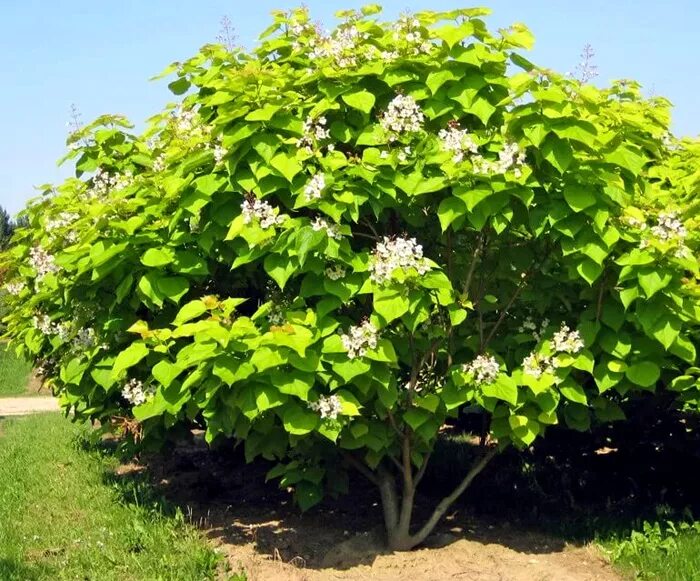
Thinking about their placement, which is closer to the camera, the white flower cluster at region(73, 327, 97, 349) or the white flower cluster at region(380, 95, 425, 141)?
the white flower cluster at region(380, 95, 425, 141)

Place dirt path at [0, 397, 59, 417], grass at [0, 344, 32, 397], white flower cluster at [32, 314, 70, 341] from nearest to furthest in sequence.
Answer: white flower cluster at [32, 314, 70, 341] → dirt path at [0, 397, 59, 417] → grass at [0, 344, 32, 397]

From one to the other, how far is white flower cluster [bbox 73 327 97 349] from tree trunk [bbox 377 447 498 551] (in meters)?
1.97

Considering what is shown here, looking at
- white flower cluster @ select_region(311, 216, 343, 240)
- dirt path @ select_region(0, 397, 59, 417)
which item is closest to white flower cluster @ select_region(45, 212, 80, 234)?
white flower cluster @ select_region(311, 216, 343, 240)

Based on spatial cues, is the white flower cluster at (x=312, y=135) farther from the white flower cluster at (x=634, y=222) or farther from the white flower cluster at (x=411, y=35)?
the white flower cluster at (x=634, y=222)

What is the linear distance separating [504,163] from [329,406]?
1451 mm

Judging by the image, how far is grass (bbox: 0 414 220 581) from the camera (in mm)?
4883

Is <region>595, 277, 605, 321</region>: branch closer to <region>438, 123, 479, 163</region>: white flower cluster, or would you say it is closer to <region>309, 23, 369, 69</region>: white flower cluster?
<region>438, 123, 479, 163</region>: white flower cluster

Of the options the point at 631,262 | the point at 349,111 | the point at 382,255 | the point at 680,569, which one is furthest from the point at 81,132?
the point at 680,569

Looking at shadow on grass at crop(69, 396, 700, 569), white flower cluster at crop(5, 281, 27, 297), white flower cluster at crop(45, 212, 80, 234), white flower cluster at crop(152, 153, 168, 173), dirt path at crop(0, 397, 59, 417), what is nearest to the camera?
shadow on grass at crop(69, 396, 700, 569)

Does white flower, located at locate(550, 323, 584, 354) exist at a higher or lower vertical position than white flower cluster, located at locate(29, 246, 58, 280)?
lower

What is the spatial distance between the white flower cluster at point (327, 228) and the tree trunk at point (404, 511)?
5.45ft

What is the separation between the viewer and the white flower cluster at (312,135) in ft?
14.6

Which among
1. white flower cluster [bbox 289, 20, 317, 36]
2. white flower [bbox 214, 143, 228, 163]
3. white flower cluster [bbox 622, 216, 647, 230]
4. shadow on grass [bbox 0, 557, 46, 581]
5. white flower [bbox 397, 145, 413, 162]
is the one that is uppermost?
white flower cluster [bbox 289, 20, 317, 36]

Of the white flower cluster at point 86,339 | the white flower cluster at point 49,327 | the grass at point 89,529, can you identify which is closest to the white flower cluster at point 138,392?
→ the white flower cluster at point 86,339
